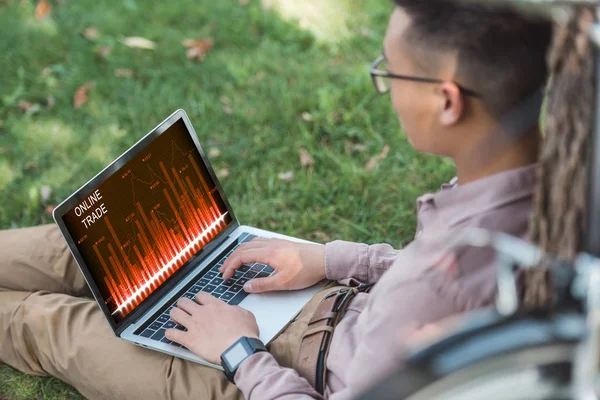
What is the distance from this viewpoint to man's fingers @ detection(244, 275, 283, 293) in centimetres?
228

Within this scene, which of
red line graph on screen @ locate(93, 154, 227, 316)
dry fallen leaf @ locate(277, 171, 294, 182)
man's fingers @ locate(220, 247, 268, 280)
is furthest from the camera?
dry fallen leaf @ locate(277, 171, 294, 182)

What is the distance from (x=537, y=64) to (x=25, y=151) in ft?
9.81

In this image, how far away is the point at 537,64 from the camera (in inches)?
62.4

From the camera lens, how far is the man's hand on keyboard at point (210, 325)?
204cm

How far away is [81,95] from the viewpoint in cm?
426

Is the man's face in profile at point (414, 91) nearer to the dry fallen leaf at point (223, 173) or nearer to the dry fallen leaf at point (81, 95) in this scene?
the dry fallen leaf at point (223, 173)

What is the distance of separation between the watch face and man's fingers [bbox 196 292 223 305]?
21 cm

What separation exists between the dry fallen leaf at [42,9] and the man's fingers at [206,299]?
10.8ft

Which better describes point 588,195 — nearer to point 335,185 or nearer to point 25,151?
point 335,185

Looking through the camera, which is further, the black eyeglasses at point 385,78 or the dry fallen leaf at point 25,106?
the dry fallen leaf at point 25,106

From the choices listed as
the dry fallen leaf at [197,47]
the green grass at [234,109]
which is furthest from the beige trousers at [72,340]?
the dry fallen leaf at [197,47]

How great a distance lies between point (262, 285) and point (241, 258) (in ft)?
0.42

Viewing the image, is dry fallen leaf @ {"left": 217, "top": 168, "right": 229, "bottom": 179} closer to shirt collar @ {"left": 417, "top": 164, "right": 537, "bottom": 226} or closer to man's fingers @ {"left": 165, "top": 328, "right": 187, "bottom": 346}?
man's fingers @ {"left": 165, "top": 328, "right": 187, "bottom": 346}

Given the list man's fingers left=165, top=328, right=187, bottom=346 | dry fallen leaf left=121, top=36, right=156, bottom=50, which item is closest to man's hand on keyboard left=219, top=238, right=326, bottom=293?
man's fingers left=165, top=328, right=187, bottom=346
